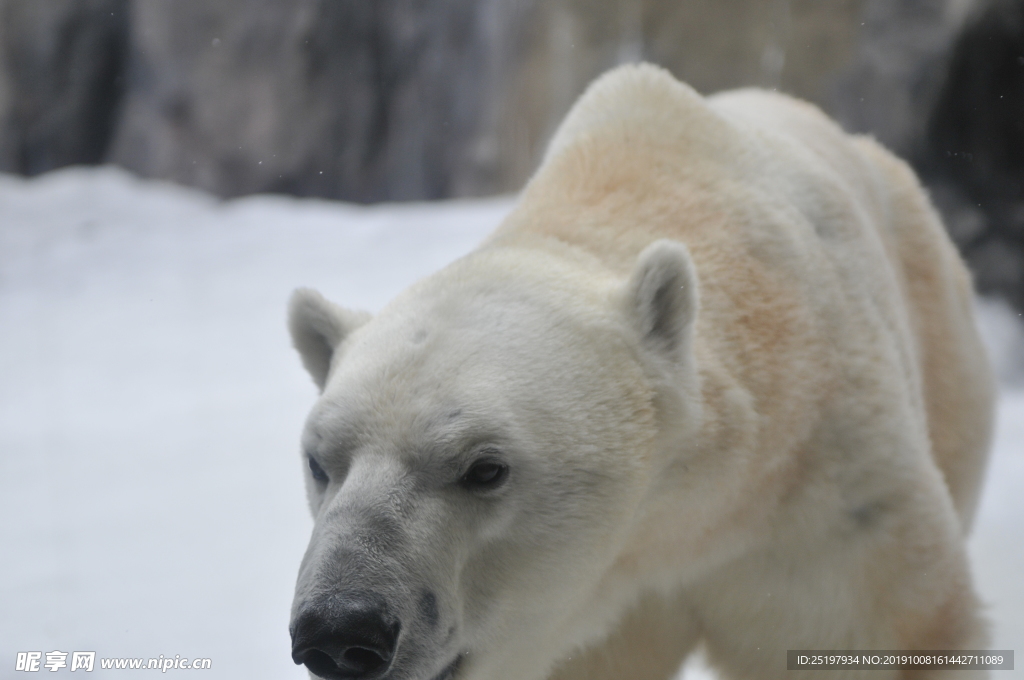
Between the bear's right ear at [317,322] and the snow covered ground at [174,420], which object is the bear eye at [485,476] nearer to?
the bear's right ear at [317,322]

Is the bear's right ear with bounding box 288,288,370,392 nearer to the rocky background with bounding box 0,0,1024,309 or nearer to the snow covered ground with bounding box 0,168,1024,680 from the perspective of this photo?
the snow covered ground with bounding box 0,168,1024,680

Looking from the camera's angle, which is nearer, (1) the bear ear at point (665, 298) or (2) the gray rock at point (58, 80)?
(1) the bear ear at point (665, 298)

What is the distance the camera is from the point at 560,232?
176 cm

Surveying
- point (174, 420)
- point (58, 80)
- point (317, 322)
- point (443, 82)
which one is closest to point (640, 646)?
point (317, 322)

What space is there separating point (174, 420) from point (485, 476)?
7.96ft

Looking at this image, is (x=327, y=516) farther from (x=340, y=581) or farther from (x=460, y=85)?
(x=460, y=85)

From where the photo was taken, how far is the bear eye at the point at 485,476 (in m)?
1.36

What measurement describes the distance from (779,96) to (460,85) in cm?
497

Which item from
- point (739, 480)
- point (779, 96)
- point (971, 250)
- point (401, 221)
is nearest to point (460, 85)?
point (401, 221)

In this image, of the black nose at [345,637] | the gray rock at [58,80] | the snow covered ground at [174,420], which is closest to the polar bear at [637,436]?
the black nose at [345,637]

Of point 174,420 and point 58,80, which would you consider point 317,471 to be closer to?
point 174,420

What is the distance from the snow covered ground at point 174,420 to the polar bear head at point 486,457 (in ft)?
2.95

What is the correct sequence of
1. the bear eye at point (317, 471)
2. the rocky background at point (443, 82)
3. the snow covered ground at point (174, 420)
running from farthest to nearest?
1. the rocky background at point (443, 82)
2. the snow covered ground at point (174, 420)
3. the bear eye at point (317, 471)

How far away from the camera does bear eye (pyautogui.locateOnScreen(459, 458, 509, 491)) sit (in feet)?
4.46
